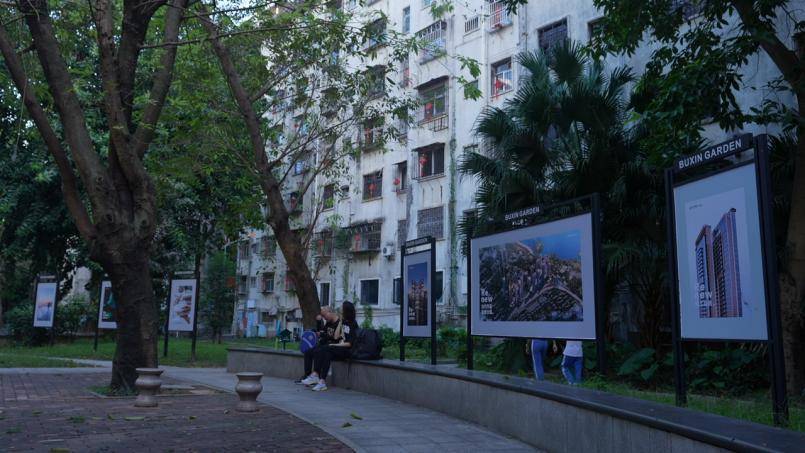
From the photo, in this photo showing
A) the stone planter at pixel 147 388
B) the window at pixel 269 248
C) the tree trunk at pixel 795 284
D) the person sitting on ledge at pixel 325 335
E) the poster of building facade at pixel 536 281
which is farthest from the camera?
the window at pixel 269 248

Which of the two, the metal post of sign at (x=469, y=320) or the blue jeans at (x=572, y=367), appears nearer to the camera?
the metal post of sign at (x=469, y=320)

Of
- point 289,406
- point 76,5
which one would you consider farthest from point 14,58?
point 289,406

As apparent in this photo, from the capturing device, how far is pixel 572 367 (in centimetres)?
1227

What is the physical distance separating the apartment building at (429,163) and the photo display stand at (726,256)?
1370 centimetres

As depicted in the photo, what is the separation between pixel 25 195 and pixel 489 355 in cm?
1953

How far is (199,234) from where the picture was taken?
3098 centimetres

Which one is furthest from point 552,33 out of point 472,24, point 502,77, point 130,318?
point 130,318

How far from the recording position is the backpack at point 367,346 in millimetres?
12789

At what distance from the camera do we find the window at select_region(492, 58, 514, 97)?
26.8 meters

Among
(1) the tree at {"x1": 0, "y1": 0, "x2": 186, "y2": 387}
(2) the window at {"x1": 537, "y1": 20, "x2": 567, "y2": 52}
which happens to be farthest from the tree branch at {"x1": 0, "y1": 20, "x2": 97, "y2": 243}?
(2) the window at {"x1": 537, "y1": 20, "x2": 567, "y2": 52}

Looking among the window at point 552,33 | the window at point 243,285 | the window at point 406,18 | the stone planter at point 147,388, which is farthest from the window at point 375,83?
the window at point 243,285

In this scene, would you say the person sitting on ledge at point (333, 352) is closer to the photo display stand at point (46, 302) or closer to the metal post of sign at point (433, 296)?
the metal post of sign at point (433, 296)

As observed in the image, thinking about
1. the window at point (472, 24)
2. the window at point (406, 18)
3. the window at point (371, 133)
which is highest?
the window at point (406, 18)

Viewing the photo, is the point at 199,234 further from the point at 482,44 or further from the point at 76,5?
the point at 76,5
